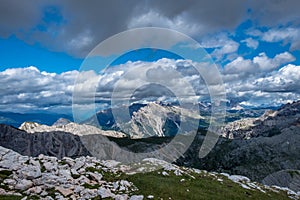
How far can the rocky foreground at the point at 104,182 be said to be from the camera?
1199 inches

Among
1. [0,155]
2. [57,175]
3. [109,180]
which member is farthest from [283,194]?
[0,155]

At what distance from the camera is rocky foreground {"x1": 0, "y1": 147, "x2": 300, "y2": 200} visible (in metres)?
30.5

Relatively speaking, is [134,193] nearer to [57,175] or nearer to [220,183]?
[57,175]

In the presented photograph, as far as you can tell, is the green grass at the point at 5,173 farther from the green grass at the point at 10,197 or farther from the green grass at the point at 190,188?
the green grass at the point at 190,188

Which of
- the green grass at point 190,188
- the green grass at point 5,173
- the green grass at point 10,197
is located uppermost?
the green grass at point 5,173

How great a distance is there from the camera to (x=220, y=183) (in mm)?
42406

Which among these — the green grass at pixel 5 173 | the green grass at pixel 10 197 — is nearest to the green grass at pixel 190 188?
the green grass at pixel 10 197

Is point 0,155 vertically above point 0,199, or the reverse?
point 0,155

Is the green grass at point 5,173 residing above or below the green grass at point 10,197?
above

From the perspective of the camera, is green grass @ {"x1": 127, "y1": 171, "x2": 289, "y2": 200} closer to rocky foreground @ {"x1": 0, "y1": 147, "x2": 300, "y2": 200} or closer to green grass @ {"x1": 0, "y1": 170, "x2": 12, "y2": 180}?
rocky foreground @ {"x1": 0, "y1": 147, "x2": 300, "y2": 200}

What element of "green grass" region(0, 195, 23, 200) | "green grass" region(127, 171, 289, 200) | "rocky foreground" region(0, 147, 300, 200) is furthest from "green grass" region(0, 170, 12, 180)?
"green grass" region(127, 171, 289, 200)

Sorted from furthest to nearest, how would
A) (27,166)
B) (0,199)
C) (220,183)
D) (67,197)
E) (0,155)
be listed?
(220,183)
(0,155)
(27,166)
(67,197)
(0,199)

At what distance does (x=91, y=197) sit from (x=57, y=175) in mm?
7325

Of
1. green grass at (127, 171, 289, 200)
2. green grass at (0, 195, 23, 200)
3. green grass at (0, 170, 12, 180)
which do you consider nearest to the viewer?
green grass at (0, 195, 23, 200)
